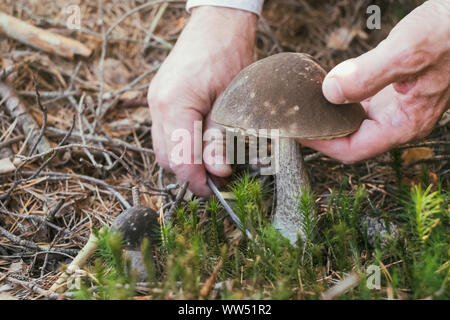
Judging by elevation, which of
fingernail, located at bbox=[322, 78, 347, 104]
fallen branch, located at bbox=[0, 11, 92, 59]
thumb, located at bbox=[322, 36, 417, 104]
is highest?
fallen branch, located at bbox=[0, 11, 92, 59]

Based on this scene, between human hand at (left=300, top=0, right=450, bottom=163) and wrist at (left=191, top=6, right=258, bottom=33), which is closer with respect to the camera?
human hand at (left=300, top=0, right=450, bottom=163)

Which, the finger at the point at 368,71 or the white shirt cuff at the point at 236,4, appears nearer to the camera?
the finger at the point at 368,71

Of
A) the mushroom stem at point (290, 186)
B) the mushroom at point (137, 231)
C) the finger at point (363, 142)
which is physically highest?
the finger at point (363, 142)

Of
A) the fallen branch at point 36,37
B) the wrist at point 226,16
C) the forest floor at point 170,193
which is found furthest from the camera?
the fallen branch at point 36,37

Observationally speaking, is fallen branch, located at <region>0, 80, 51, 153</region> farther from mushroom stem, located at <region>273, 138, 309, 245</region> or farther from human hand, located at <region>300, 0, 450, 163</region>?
human hand, located at <region>300, 0, 450, 163</region>

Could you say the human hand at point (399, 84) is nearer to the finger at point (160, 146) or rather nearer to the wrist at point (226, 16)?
the finger at point (160, 146)

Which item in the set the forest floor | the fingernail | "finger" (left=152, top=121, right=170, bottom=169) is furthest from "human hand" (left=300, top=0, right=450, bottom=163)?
"finger" (left=152, top=121, right=170, bottom=169)

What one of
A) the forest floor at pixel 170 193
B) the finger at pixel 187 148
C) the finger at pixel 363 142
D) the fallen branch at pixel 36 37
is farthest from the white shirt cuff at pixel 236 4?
the fallen branch at pixel 36 37
